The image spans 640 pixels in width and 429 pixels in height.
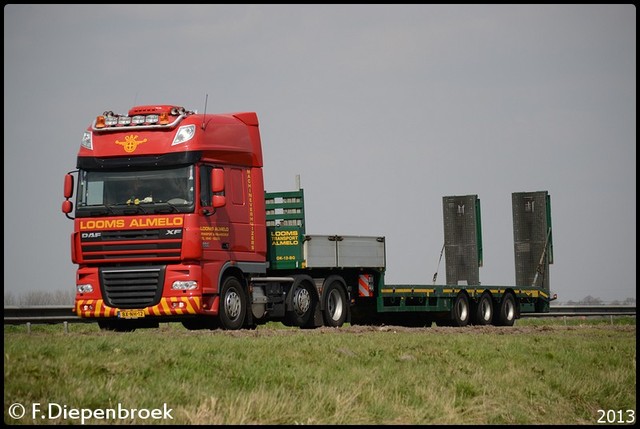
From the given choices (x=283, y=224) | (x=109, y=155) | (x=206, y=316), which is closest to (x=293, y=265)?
(x=283, y=224)

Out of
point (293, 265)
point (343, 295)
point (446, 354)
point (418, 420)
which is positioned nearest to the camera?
point (418, 420)

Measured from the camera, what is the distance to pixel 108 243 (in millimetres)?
Result: 20250

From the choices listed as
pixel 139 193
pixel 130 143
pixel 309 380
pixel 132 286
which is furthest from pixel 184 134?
pixel 309 380

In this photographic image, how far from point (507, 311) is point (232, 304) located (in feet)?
40.9

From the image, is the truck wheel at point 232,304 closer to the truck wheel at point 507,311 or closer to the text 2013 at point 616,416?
the text 2013 at point 616,416

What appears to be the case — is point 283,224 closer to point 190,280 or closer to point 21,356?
point 190,280

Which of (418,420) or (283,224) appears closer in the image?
(418,420)

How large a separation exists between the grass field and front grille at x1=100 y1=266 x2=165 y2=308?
58.2 inches

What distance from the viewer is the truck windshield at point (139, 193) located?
20094 millimetres

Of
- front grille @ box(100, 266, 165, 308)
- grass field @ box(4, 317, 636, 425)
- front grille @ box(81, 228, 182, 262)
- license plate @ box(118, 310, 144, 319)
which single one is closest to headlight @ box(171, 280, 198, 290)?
front grille @ box(100, 266, 165, 308)

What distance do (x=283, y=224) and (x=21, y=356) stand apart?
11779mm

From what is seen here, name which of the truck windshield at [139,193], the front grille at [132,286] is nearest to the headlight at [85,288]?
the front grille at [132,286]

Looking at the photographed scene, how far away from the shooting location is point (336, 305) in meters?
25.5

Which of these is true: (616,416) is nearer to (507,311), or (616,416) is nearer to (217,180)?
(217,180)
